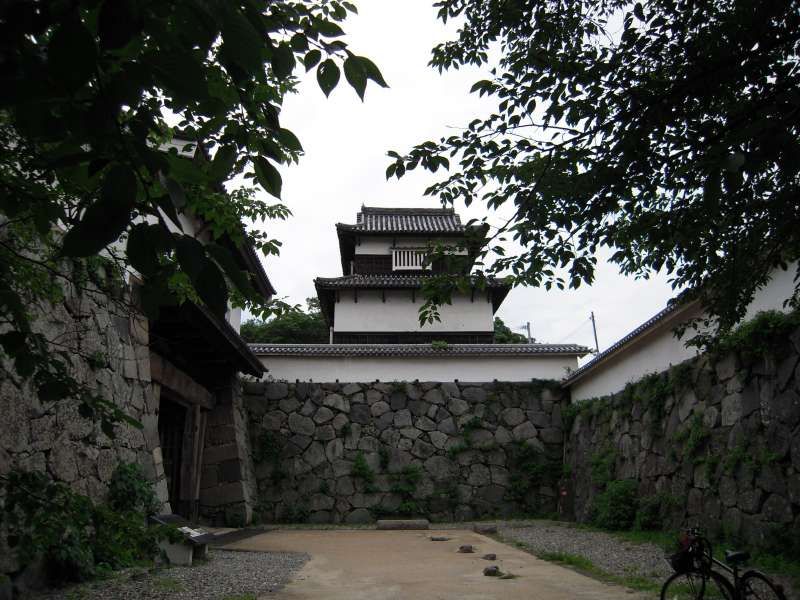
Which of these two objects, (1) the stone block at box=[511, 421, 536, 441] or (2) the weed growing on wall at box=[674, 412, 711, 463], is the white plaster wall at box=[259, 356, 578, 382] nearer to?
(1) the stone block at box=[511, 421, 536, 441]

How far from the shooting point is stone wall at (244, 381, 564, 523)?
1069cm

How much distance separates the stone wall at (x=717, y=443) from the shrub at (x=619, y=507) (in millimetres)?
168

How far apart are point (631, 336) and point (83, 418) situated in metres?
7.14

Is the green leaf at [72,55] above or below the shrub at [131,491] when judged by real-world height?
above

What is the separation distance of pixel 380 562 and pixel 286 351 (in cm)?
655

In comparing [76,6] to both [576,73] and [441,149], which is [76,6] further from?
[576,73]

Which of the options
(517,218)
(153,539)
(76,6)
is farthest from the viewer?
(517,218)

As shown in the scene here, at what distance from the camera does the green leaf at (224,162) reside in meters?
1.22

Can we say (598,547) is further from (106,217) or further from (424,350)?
(106,217)

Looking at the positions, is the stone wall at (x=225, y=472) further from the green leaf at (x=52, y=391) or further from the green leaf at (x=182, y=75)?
the green leaf at (x=182, y=75)

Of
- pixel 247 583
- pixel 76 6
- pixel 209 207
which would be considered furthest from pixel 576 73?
pixel 247 583

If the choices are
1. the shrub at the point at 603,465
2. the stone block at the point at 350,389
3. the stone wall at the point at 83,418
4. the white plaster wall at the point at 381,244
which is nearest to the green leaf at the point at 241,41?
the stone wall at the point at 83,418

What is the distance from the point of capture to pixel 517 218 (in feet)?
10.5

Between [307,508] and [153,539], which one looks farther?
[307,508]
